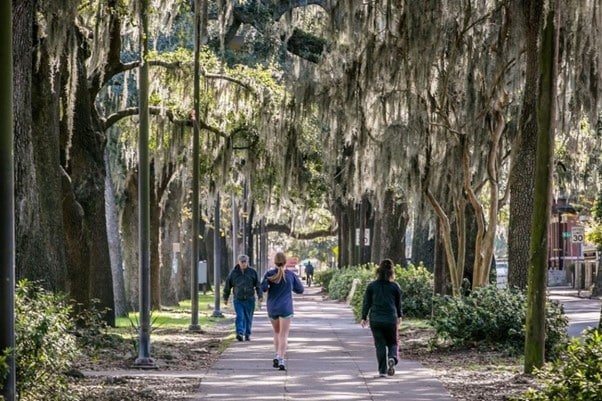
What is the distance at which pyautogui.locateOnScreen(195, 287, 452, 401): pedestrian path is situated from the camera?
589 inches

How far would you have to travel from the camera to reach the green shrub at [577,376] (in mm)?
10109

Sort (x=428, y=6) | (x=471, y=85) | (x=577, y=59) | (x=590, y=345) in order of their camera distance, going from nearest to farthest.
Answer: (x=590, y=345) → (x=577, y=59) → (x=428, y=6) → (x=471, y=85)

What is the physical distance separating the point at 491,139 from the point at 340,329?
21.7 ft

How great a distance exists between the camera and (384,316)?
17547mm

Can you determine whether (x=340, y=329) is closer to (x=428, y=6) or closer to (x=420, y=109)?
(x=420, y=109)

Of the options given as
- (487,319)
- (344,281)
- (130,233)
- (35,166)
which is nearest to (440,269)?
(487,319)

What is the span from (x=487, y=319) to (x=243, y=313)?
621 cm

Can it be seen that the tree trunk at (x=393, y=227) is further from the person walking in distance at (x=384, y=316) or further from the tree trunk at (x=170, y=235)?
the person walking in distance at (x=384, y=316)

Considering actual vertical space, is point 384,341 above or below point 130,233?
below

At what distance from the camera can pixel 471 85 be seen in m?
25.9

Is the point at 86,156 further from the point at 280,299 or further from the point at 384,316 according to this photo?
the point at 384,316

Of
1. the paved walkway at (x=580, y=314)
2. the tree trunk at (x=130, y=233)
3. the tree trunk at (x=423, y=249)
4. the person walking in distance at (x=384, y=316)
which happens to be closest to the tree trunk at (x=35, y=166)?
the person walking in distance at (x=384, y=316)

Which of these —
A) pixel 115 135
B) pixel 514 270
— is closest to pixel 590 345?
pixel 514 270

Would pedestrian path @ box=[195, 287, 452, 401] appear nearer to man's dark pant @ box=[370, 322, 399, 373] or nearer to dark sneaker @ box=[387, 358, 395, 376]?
dark sneaker @ box=[387, 358, 395, 376]
